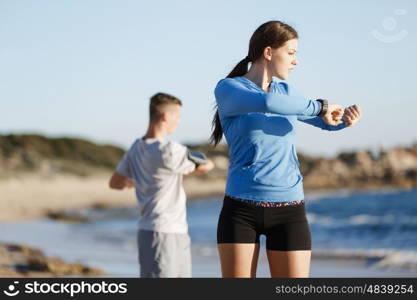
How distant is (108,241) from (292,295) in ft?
46.3

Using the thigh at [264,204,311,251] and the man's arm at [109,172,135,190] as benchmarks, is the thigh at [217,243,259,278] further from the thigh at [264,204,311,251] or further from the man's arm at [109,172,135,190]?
the man's arm at [109,172,135,190]

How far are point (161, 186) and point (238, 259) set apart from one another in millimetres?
1439

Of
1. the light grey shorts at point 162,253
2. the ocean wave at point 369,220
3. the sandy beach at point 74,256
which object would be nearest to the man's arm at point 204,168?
the light grey shorts at point 162,253

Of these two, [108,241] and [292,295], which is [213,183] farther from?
[292,295]

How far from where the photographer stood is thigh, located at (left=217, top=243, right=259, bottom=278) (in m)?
3.51

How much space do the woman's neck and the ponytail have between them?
9 centimetres

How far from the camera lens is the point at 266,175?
11.5 ft

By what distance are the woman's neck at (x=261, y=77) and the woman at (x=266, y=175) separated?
1.3 inches

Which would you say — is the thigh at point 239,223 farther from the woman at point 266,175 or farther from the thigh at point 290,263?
the thigh at point 290,263

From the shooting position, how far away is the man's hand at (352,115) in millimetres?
3621

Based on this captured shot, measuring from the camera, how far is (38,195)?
4106 cm

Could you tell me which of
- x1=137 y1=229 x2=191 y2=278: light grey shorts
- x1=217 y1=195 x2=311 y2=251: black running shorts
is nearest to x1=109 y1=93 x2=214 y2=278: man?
x1=137 y1=229 x2=191 y2=278: light grey shorts

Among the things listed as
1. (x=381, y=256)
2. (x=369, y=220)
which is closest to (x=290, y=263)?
(x=381, y=256)

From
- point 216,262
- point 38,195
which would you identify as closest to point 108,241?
point 216,262
